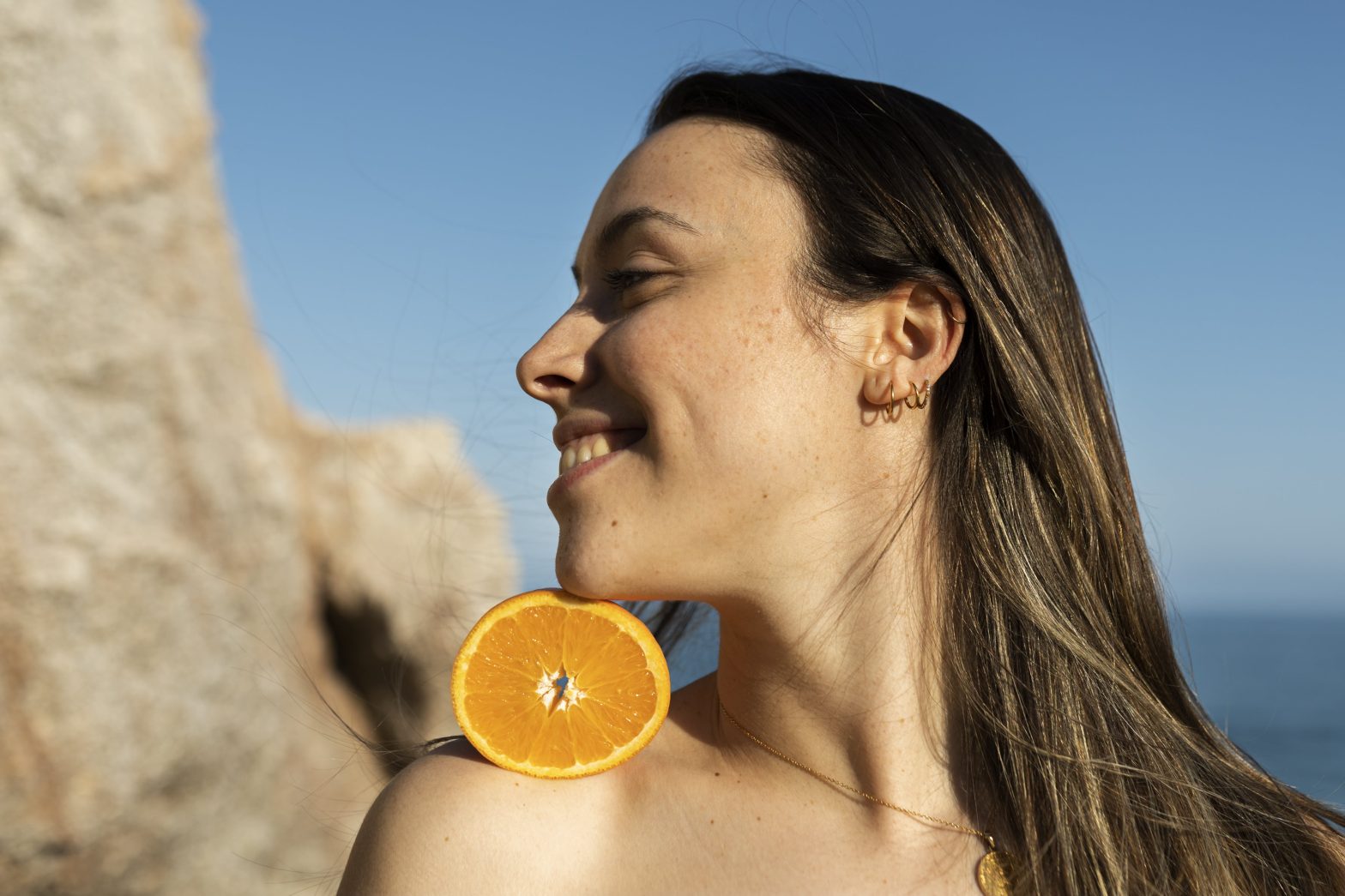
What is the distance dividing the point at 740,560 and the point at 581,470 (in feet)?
1.16

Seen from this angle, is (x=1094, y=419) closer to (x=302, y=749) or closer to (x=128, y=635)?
(x=128, y=635)

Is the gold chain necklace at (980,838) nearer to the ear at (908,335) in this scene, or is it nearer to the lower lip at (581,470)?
the lower lip at (581,470)

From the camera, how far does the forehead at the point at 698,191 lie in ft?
7.10

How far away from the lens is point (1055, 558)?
7.41ft

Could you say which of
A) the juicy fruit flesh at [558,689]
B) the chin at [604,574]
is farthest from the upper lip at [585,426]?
the juicy fruit flesh at [558,689]

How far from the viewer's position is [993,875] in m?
2.02

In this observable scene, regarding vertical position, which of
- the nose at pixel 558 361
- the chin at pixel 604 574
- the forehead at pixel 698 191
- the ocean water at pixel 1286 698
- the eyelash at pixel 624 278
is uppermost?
the forehead at pixel 698 191

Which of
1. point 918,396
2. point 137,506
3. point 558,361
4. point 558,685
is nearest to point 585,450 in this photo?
point 558,361

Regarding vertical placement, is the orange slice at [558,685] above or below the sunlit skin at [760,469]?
below

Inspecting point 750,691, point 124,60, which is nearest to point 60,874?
point 124,60

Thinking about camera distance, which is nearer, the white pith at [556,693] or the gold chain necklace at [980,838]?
the gold chain necklace at [980,838]

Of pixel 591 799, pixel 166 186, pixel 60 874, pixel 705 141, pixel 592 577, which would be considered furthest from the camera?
pixel 166 186

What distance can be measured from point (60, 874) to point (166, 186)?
12.7 ft

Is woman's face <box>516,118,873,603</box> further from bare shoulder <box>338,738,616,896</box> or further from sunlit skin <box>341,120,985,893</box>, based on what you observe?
bare shoulder <box>338,738,616,896</box>
